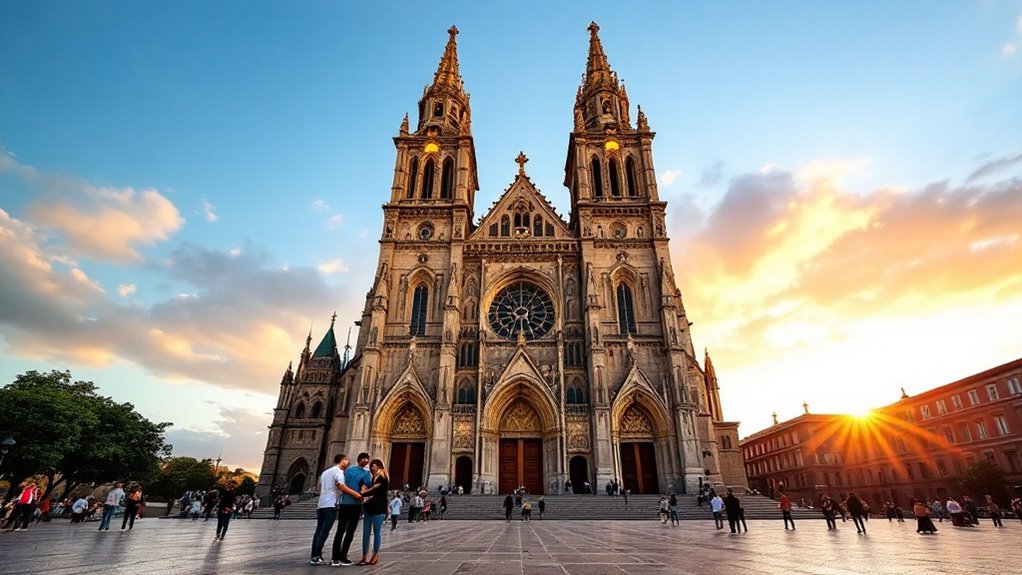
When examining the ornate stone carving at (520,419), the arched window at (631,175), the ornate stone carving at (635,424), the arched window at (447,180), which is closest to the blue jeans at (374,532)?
the ornate stone carving at (520,419)

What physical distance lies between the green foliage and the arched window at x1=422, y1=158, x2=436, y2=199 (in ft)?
141

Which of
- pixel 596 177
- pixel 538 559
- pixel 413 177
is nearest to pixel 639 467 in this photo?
pixel 596 177

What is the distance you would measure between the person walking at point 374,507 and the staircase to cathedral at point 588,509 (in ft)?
52.0

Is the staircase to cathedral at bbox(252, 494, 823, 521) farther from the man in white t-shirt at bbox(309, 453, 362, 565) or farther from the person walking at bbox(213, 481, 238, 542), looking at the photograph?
the man in white t-shirt at bbox(309, 453, 362, 565)

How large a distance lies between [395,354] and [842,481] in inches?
1793

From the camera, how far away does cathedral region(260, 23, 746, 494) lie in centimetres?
2686

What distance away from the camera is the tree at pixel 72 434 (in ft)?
78.3

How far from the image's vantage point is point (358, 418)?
26.6 m

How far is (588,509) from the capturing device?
2166 cm

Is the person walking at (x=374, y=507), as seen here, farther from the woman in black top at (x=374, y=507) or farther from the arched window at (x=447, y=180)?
the arched window at (x=447, y=180)

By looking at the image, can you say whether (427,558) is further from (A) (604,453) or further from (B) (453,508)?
(A) (604,453)

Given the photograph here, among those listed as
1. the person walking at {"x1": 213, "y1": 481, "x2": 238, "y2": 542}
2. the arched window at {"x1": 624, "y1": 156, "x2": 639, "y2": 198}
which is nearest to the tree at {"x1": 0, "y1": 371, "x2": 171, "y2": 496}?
the person walking at {"x1": 213, "y1": 481, "x2": 238, "y2": 542}

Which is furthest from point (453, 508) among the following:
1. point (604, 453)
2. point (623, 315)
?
point (623, 315)

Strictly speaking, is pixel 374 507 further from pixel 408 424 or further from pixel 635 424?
pixel 635 424
